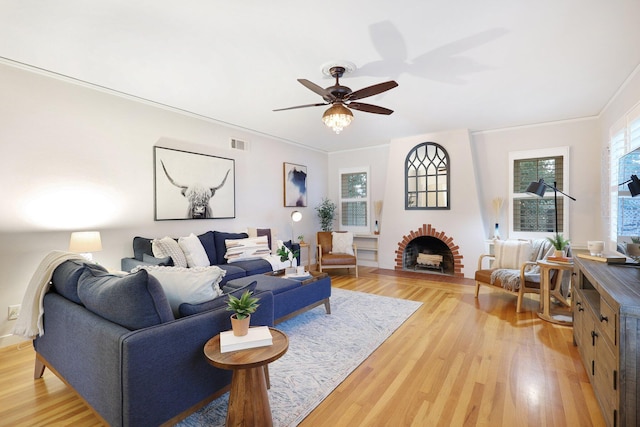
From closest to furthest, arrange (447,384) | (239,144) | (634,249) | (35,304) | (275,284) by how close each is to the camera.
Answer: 1. (35,304)
2. (447,384)
3. (634,249)
4. (275,284)
5. (239,144)

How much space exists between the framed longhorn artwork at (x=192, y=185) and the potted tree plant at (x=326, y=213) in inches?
94.0

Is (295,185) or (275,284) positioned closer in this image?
(275,284)

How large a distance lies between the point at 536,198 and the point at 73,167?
22.1 feet

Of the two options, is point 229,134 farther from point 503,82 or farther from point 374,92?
point 503,82

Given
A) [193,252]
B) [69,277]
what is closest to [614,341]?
[69,277]

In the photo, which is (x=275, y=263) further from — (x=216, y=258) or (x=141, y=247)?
(x=141, y=247)

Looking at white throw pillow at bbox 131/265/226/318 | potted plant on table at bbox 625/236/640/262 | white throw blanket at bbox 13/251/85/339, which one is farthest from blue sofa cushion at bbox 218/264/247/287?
potted plant on table at bbox 625/236/640/262

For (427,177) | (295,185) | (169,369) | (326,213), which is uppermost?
(427,177)

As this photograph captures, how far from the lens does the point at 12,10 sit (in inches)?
85.9

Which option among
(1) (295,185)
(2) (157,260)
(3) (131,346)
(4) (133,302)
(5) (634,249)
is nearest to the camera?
(3) (131,346)

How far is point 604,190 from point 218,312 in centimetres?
536

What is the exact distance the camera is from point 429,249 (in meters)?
6.30

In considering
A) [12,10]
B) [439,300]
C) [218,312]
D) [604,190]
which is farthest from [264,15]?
[604,190]

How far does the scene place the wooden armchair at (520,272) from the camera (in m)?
3.71
